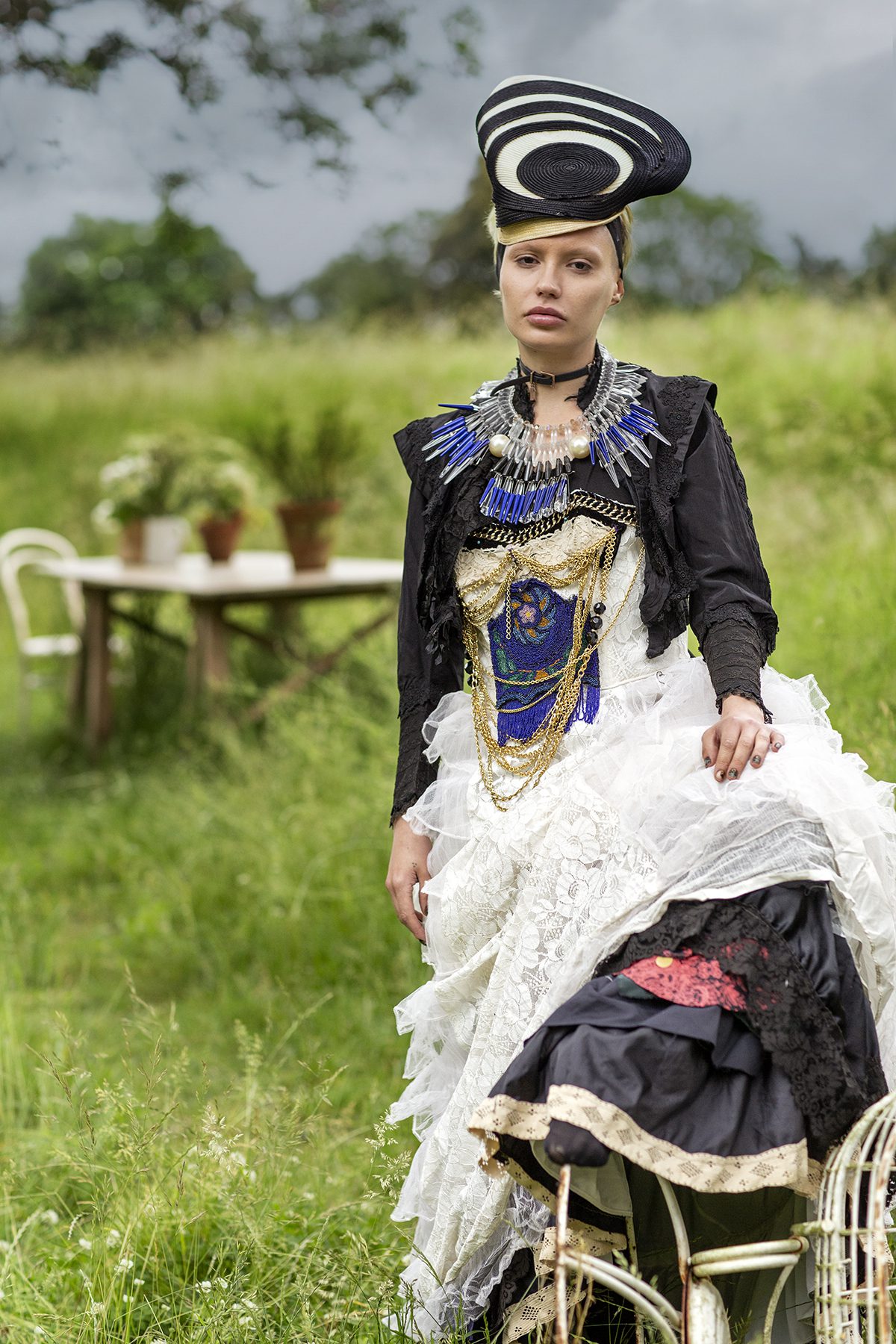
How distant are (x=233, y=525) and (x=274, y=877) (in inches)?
110

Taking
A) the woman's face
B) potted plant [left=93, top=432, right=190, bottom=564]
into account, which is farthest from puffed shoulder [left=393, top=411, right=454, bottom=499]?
potted plant [left=93, top=432, right=190, bottom=564]

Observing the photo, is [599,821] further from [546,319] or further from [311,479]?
[311,479]

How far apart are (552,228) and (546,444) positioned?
32 centimetres

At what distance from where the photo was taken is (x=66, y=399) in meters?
12.7

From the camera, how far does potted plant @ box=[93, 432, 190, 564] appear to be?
6.46 m

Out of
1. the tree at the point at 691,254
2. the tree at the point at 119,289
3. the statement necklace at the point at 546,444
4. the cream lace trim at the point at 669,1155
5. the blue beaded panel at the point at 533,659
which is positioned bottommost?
the cream lace trim at the point at 669,1155

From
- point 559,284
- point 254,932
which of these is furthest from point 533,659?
point 254,932

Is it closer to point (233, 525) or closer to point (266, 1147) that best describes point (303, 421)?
point (233, 525)

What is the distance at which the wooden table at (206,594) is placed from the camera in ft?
19.0

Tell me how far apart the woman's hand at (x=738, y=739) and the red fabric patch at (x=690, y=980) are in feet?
0.90

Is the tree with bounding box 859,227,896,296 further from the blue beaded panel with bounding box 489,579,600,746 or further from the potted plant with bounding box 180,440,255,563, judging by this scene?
the blue beaded panel with bounding box 489,579,600,746

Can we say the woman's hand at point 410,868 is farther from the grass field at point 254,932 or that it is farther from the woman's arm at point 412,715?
the grass field at point 254,932
